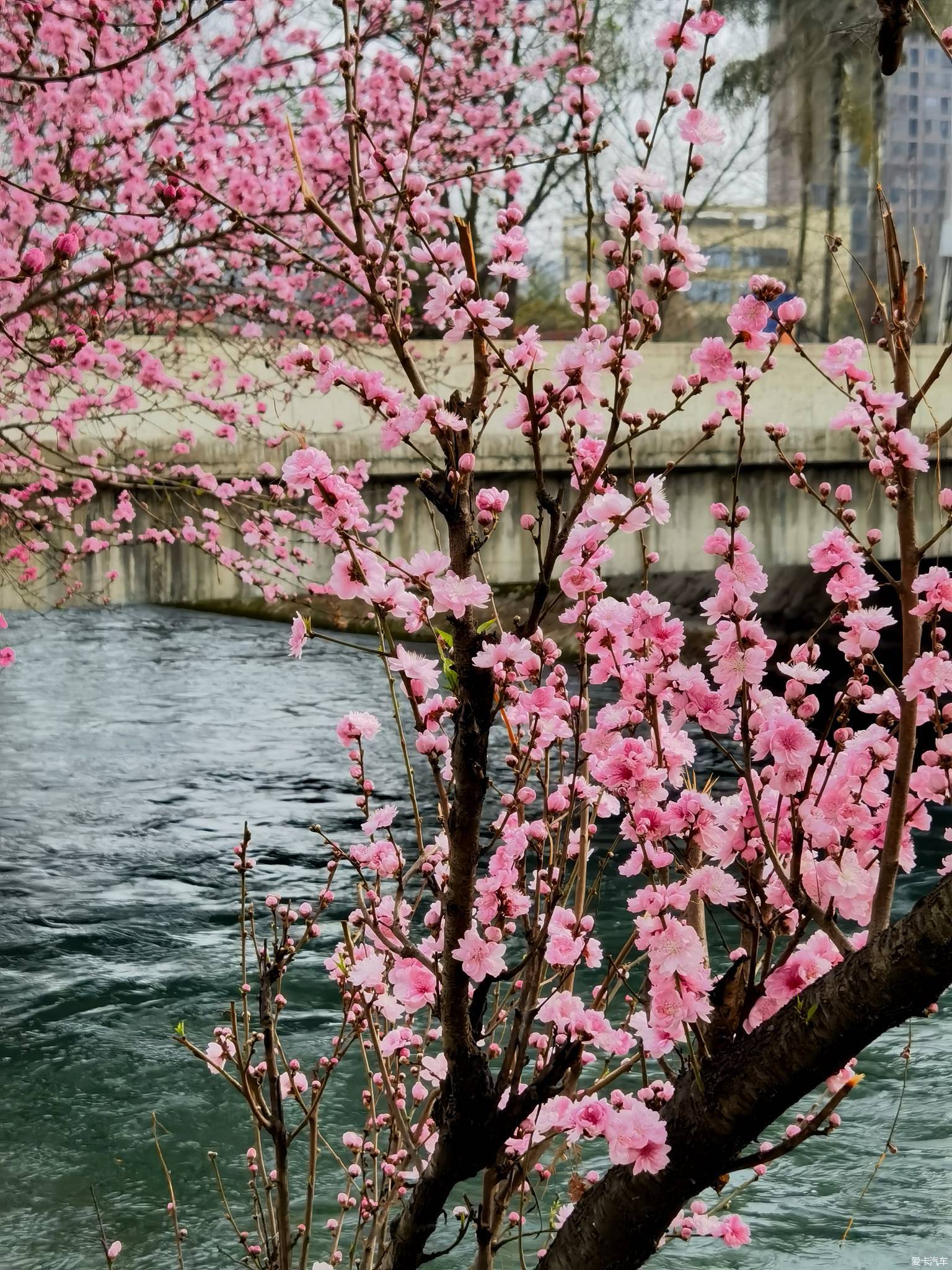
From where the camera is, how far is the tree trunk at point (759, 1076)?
6.97 feet

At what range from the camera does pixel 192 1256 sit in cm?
585

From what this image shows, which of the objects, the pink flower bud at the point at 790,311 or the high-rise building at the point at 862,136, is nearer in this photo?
the pink flower bud at the point at 790,311

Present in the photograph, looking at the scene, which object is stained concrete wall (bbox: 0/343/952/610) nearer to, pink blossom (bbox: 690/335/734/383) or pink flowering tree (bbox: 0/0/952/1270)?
pink flowering tree (bbox: 0/0/952/1270)

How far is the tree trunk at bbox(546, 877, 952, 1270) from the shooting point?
2123mm

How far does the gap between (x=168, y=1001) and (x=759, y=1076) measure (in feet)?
21.8

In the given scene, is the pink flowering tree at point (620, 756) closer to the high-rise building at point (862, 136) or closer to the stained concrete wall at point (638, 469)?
the stained concrete wall at point (638, 469)

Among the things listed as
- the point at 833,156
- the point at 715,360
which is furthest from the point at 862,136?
the point at 715,360

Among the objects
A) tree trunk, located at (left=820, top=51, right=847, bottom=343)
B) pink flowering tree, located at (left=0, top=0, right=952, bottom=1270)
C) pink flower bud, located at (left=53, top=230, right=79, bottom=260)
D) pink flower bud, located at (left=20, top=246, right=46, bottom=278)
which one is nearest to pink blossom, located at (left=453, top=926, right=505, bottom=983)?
pink flowering tree, located at (left=0, top=0, right=952, bottom=1270)

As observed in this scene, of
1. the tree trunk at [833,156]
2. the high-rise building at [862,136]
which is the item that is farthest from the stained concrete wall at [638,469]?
the tree trunk at [833,156]

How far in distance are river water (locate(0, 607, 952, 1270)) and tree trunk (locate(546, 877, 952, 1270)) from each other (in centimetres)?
164

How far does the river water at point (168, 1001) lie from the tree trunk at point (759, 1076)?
164 centimetres

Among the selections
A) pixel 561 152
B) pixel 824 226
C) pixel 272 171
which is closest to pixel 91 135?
pixel 272 171

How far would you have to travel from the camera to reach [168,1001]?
8.45 metres

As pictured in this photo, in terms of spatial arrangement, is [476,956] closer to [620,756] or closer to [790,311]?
[620,756]
